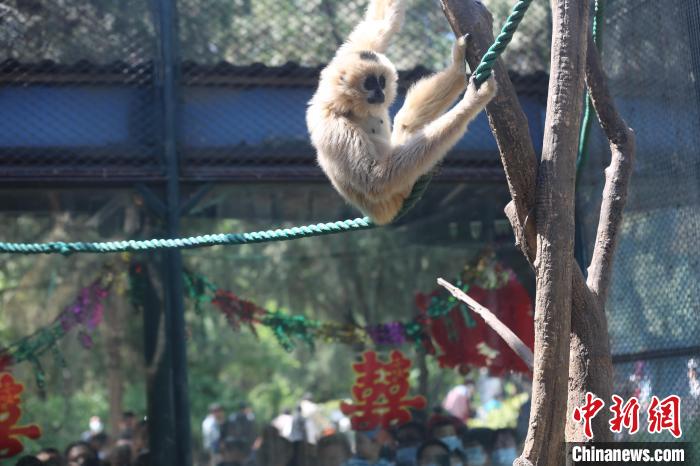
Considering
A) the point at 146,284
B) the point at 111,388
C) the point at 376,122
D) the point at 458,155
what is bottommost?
the point at 111,388

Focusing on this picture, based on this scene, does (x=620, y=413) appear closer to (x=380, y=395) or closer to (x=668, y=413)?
(x=668, y=413)

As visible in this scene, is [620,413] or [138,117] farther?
[138,117]

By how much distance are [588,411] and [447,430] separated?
14.3 ft

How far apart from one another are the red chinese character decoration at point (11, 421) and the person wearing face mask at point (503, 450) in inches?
146

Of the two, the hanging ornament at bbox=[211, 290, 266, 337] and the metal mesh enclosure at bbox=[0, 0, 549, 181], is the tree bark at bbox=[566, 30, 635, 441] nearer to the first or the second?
the metal mesh enclosure at bbox=[0, 0, 549, 181]

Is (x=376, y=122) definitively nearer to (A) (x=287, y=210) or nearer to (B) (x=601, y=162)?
(B) (x=601, y=162)

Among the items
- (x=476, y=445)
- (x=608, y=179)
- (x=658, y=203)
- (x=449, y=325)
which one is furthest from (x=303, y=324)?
(x=608, y=179)

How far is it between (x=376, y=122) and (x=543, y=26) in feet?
10.2

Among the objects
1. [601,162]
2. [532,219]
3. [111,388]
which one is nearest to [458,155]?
[601,162]

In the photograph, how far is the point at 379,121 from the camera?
4230mm

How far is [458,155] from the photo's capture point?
630cm
